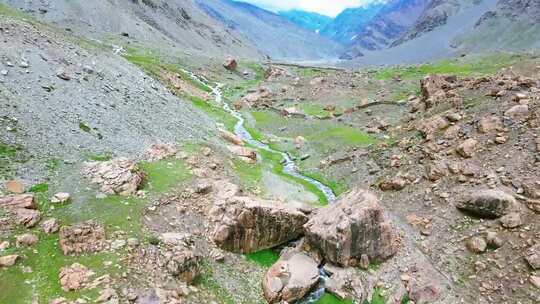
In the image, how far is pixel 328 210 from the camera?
3938 centimetres

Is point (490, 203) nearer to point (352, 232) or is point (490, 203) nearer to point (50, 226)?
point (352, 232)

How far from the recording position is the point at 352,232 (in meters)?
36.8

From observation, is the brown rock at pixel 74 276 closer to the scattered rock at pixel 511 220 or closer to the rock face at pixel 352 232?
the rock face at pixel 352 232

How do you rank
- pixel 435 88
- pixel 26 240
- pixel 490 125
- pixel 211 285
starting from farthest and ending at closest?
1. pixel 435 88
2. pixel 490 125
3. pixel 211 285
4. pixel 26 240

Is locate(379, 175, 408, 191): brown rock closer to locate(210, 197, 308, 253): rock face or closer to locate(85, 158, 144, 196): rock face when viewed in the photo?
locate(210, 197, 308, 253): rock face

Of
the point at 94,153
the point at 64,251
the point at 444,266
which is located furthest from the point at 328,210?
the point at 94,153

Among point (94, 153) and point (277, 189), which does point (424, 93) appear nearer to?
point (277, 189)

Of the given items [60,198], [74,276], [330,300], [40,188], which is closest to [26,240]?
[74,276]

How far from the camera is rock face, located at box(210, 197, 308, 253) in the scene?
37.9 meters

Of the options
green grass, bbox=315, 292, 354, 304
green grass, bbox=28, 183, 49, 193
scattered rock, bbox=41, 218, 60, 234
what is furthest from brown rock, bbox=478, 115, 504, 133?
green grass, bbox=28, 183, 49, 193

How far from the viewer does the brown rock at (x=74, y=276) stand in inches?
1071

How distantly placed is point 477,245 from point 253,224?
20308 millimetres

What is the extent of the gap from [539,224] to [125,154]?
42373 mm

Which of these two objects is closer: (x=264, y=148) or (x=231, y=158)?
(x=231, y=158)
